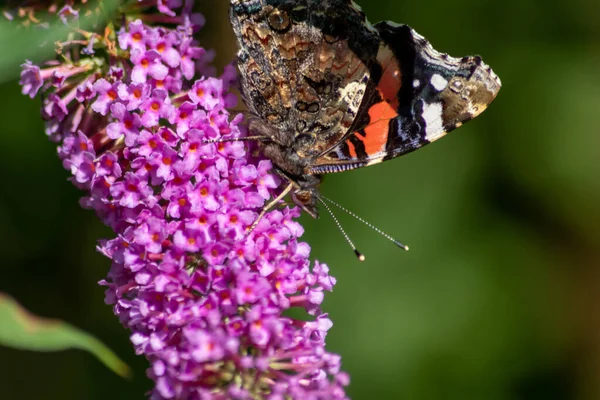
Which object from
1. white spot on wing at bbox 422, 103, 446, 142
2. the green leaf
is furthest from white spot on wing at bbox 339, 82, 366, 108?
the green leaf

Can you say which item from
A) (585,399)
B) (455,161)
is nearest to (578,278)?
(585,399)

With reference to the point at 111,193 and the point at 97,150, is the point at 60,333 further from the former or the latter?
the point at 97,150

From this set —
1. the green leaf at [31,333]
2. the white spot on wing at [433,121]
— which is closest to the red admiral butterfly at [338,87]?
the white spot on wing at [433,121]

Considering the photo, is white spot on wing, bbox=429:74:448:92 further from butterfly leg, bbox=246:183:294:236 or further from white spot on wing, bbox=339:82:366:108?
butterfly leg, bbox=246:183:294:236

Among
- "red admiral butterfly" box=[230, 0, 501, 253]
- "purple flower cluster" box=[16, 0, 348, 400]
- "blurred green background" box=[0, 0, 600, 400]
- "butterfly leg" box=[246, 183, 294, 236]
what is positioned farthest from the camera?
"blurred green background" box=[0, 0, 600, 400]

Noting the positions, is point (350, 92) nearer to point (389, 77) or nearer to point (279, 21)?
point (389, 77)

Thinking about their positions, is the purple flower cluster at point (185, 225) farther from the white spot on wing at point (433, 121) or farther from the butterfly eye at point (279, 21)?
the white spot on wing at point (433, 121)
